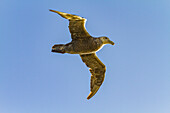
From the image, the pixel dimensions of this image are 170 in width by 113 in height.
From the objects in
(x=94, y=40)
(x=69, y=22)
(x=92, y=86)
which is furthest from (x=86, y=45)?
(x=92, y=86)

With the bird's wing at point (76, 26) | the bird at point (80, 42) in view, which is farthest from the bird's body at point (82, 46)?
the bird's wing at point (76, 26)

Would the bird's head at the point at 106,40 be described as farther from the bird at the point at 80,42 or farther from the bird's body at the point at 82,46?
the bird's body at the point at 82,46

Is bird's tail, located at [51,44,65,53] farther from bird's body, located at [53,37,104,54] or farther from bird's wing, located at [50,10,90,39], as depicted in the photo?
bird's wing, located at [50,10,90,39]

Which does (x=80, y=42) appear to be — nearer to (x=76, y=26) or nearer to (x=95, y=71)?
(x=76, y=26)

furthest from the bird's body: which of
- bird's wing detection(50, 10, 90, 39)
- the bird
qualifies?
bird's wing detection(50, 10, 90, 39)

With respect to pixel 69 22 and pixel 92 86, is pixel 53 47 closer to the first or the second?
pixel 69 22
